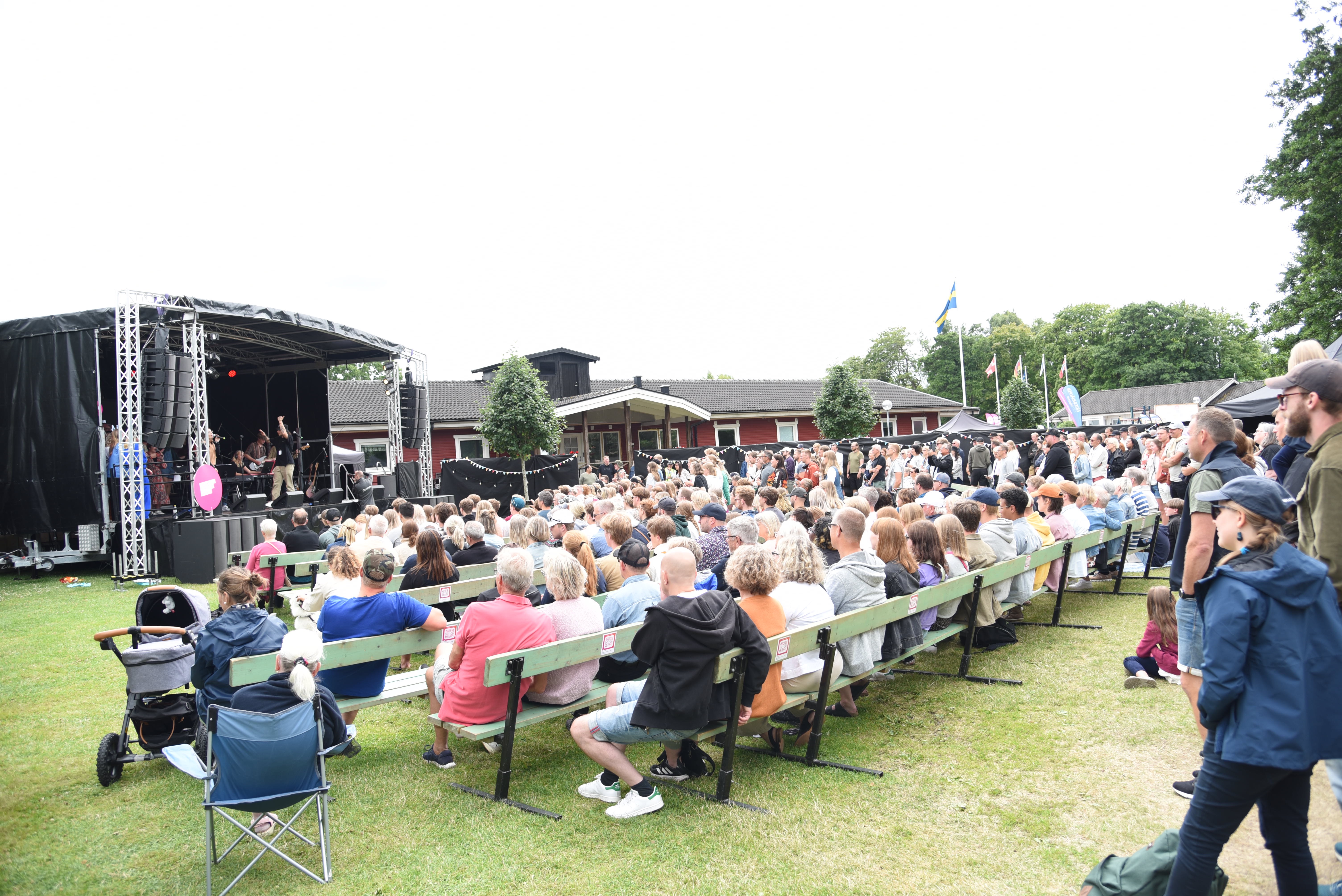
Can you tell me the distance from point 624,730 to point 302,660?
1.48 m

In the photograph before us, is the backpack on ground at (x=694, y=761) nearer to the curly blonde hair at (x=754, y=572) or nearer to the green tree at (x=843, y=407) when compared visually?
the curly blonde hair at (x=754, y=572)

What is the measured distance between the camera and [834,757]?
4316mm

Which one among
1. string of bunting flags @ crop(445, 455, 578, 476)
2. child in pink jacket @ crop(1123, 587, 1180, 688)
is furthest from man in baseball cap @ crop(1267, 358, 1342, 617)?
string of bunting flags @ crop(445, 455, 578, 476)

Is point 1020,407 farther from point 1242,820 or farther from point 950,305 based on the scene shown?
point 1242,820

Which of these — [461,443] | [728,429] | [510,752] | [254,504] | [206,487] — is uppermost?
[728,429]

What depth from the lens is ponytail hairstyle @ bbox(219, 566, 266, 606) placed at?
161 inches

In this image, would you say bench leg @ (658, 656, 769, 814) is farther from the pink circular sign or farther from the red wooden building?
the red wooden building

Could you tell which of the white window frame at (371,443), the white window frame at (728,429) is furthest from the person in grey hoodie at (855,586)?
the white window frame at (728,429)

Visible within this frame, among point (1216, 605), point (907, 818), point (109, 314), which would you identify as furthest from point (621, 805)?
point (109, 314)

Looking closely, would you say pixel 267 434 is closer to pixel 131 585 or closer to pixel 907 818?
pixel 131 585

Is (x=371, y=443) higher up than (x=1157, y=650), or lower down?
higher up

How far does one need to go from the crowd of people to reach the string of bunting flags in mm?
10924

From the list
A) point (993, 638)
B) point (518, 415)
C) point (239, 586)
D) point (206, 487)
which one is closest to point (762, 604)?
point (239, 586)

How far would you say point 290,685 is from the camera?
11.3 ft
